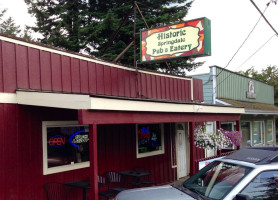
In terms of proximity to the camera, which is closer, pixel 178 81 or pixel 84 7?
pixel 178 81

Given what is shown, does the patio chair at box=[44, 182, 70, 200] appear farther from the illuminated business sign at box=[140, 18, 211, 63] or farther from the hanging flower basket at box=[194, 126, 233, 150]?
the hanging flower basket at box=[194, 126, 233, 150]

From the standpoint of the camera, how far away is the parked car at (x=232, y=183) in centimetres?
365

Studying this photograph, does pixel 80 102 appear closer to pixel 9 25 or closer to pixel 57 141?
pixel 57 141

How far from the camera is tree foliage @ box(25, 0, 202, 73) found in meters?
15.9

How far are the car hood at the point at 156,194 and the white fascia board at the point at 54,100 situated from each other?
5.08ft

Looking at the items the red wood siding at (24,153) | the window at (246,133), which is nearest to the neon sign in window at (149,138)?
the red wood siding at (24,153)

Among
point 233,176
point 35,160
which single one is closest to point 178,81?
point 35,160

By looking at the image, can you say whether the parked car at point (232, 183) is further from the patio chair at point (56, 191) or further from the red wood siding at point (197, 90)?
the red wood siding at point (197, 90)

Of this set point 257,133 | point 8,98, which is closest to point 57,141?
point 8,98

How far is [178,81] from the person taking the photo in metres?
11.0

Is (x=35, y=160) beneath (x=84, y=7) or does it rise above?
beneath

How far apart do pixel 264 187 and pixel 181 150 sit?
25.5 ft

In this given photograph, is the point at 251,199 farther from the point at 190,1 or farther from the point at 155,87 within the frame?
the point at 190,1

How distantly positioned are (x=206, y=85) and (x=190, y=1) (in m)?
5.87
